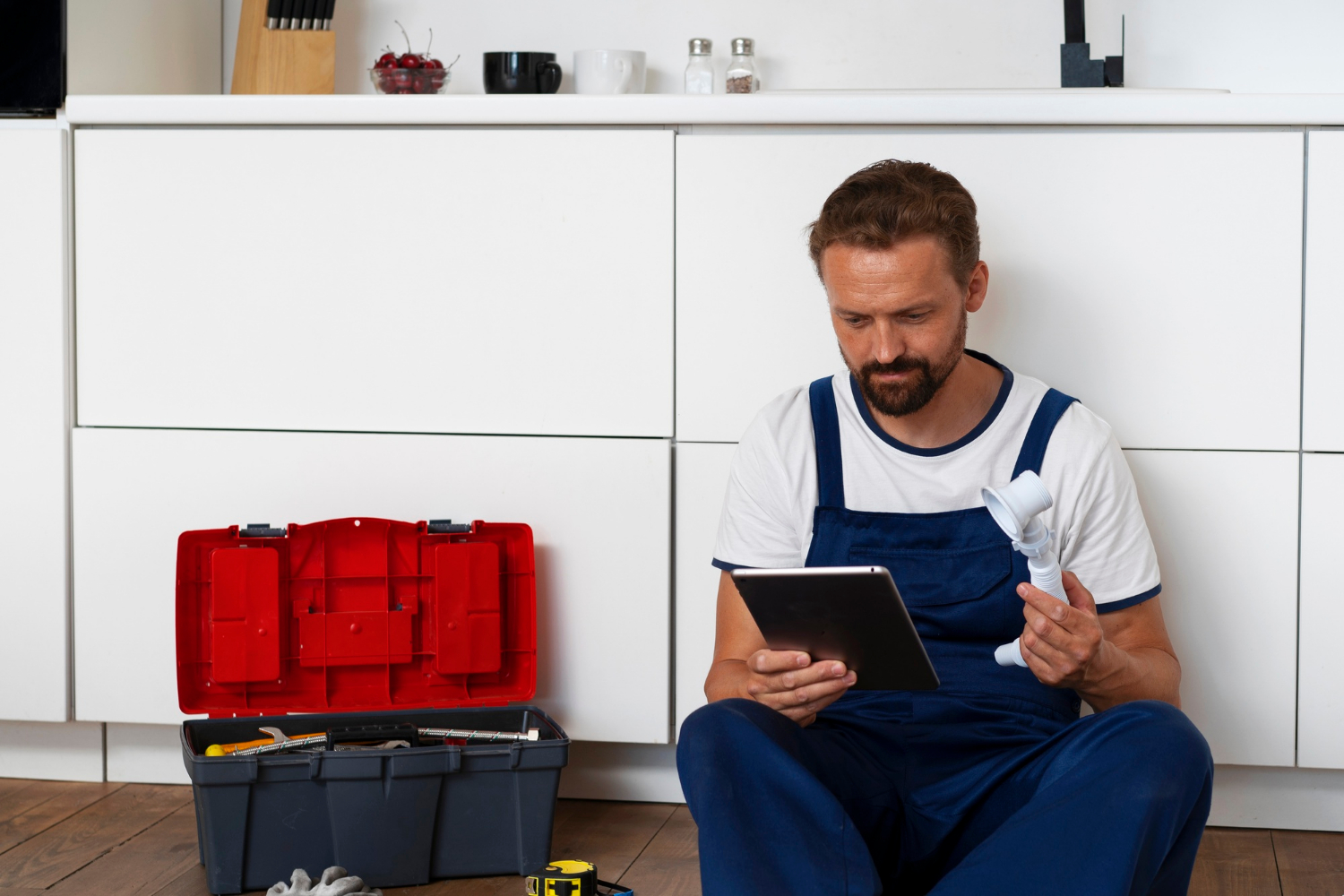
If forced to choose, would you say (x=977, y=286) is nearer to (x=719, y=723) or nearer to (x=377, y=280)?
(x=719, y=723)

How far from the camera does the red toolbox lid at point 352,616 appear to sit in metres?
1.79

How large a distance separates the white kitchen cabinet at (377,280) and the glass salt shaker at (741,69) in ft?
1.02

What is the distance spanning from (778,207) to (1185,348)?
62cm

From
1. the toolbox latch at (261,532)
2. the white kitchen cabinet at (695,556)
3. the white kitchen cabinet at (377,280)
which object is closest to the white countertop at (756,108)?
the white kitchen cabinet at (377,280)

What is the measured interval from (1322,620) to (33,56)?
6.88ft

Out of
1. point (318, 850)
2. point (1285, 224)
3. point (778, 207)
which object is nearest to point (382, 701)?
point (318, 850)

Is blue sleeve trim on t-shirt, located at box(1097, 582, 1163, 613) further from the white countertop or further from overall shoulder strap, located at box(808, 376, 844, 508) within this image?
the white countertop

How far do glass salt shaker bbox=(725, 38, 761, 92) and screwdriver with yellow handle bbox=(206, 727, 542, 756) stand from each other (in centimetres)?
110

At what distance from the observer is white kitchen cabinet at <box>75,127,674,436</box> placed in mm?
1837

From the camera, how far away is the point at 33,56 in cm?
189

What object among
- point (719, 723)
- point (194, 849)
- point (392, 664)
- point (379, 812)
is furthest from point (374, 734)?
point (719, 723)

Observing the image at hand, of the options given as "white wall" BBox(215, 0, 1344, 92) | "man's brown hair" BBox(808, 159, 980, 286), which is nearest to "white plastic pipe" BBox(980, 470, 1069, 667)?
"man's brown hair" BBox(808, 159, 980, 286)

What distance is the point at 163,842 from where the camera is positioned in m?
1.76

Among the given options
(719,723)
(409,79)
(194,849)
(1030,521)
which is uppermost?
(409,79)
